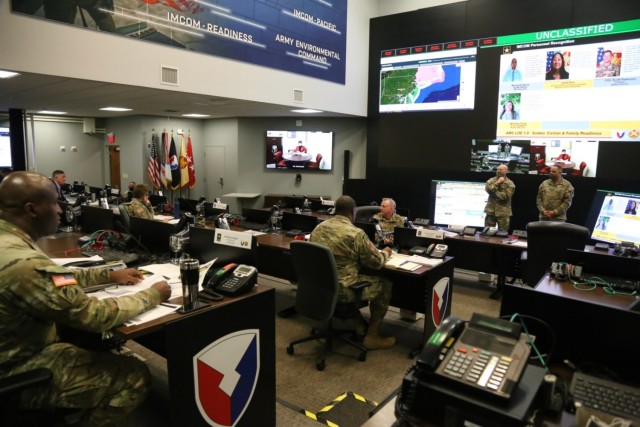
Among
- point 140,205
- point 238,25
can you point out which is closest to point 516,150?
point 238,25

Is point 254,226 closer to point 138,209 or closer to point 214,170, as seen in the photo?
point 138,209

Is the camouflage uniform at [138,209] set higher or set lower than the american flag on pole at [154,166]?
lower

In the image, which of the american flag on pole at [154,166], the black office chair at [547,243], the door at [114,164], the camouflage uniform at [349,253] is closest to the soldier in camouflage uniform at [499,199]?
the black office chair at [547,243]

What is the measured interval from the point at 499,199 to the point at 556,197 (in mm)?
800

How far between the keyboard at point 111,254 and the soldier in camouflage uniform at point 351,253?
1.41 m

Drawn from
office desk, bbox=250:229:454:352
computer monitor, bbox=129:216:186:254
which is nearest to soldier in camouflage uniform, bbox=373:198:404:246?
office desk, bbox=250:229:454:352

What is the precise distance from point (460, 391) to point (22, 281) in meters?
1.57

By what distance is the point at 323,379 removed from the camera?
3.10m

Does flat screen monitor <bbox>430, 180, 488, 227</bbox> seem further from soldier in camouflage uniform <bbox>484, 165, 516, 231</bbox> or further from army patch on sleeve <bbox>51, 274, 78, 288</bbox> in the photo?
army patch on sleeve <bbox>51, 274, 78, 288</bbox>

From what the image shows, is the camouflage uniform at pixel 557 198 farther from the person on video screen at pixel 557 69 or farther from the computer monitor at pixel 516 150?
the person on video screen at pixel 557 69

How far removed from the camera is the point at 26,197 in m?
1.67

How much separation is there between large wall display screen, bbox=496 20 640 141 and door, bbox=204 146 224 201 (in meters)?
6.48

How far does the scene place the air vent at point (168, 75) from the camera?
17.2 ft

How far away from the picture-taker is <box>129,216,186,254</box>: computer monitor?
3.04m
